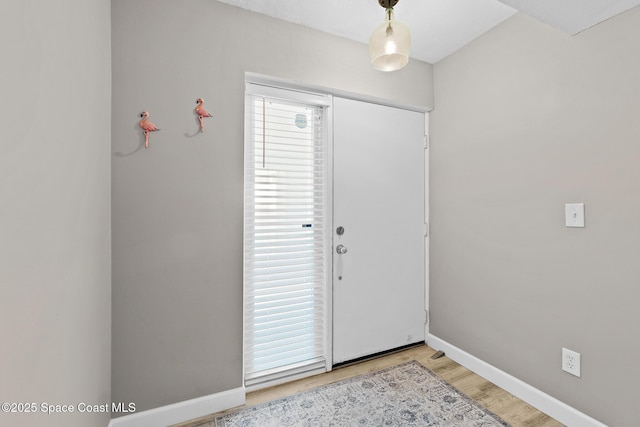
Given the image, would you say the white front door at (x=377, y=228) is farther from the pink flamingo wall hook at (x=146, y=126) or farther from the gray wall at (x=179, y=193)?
the pink flamingo wall hook at (x=146, y=126)

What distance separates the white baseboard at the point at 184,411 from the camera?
1557 mm

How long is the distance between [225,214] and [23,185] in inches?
42.5

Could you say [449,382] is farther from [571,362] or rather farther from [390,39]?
[390,39]

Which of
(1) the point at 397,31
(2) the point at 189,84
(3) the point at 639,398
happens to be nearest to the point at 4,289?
(2) the point at 189,84

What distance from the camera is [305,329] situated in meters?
2.11

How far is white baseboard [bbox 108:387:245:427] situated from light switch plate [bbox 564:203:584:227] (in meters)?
2.16

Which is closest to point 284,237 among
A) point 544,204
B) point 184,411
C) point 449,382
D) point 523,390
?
point 184,411

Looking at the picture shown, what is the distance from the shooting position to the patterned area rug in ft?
5.33

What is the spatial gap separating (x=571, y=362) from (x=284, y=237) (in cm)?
183

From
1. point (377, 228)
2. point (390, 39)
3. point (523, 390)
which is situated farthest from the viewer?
point (377, 228)

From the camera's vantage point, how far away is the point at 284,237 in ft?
6.66

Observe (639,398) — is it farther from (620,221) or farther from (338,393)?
(338,393)

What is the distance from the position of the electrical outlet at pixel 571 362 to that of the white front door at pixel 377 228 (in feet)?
3.42

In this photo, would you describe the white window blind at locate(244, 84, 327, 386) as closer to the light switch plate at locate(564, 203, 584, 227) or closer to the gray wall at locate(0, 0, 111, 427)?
the gray wall at locate(0, 0, 111, 427)
